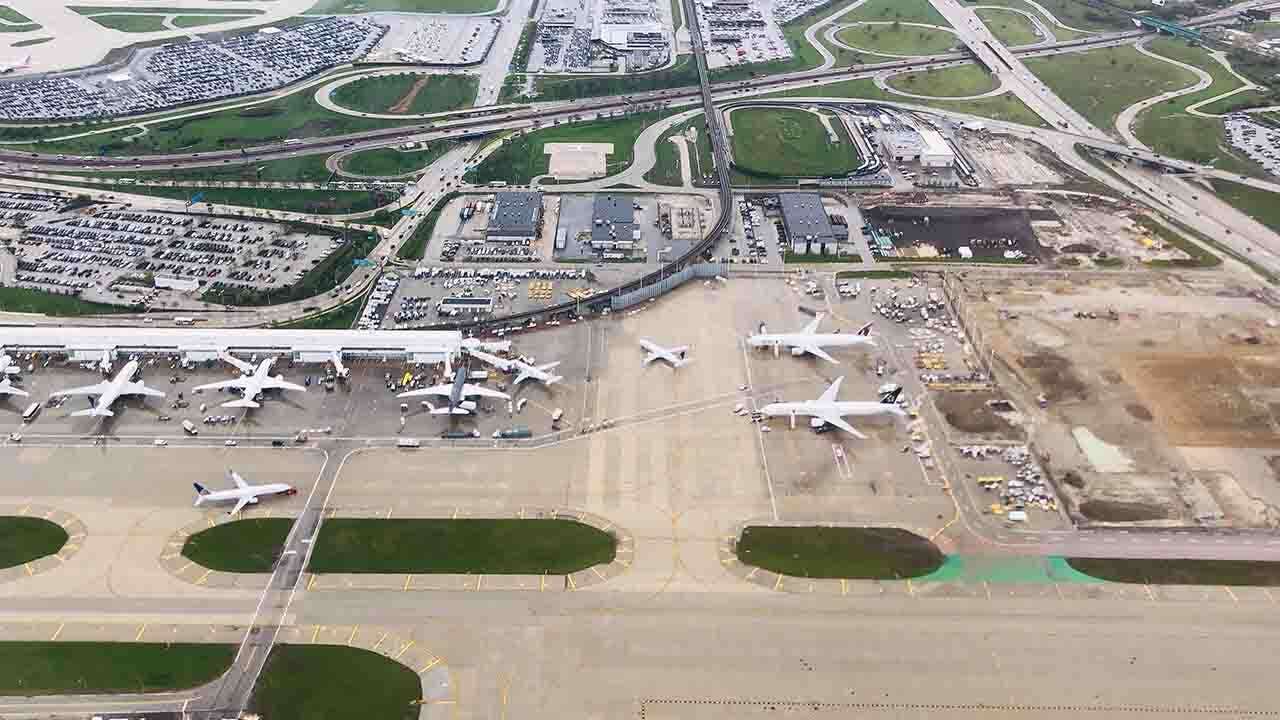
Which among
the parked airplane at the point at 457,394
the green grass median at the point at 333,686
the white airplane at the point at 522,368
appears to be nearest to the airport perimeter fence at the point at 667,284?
the white airplane at the point at 522,368

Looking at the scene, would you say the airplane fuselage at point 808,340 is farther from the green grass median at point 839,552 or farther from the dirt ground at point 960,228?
the dirt ground at point 960,228

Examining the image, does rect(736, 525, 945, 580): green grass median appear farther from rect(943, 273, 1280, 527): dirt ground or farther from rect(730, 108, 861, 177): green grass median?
rect(730, 108, 861, 177): green grass median

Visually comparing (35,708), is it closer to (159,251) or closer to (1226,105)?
(159,251)

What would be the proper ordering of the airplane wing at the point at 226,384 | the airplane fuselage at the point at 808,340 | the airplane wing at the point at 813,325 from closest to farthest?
the airplane wing at the point at 226,384, the airplane fuselage at the point at 808,340, the airplane wing at the point at 813,325

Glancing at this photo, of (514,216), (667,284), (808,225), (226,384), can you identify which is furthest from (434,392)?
(808,225)

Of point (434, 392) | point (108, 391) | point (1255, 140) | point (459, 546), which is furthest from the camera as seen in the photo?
point (1255, 140)

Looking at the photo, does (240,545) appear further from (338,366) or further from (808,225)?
(808,225)
